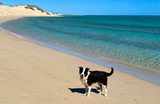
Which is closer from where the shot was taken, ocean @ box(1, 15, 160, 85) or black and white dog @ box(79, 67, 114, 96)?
black and white dog @ box(79, 67, 114, 96)

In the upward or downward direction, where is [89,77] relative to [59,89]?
upward

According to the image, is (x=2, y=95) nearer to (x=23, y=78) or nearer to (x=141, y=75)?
(x=23, y=78)

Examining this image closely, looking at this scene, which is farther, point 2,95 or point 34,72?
point 34,72

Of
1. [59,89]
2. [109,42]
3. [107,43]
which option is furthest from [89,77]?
[109,42]

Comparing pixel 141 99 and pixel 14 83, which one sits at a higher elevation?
pixel 14 83

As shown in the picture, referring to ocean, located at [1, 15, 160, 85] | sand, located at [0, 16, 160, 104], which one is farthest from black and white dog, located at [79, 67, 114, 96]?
ocean, located at [1, 15, 160, 85]

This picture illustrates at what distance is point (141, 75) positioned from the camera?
8969 millimetres

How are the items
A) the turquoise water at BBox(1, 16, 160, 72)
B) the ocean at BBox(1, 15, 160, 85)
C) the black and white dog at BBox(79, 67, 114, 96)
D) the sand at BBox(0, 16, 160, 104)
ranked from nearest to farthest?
the sand at BBox(0, 16, 160, 104)
the black and white dog at BBox(79, 67, 114, 96)
the ocean at BBox(1, 15, 160, 85)
the turquoise water at BBox(1, 16, 160, 72)

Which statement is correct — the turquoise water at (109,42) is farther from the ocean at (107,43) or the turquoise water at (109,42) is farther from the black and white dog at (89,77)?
the black and white dog at (89,77)

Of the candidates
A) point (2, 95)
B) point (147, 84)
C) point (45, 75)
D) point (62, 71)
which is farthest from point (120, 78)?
point (2, 95)

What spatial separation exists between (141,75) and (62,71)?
3.99m

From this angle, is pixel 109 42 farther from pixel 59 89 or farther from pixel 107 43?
pixel 59 89

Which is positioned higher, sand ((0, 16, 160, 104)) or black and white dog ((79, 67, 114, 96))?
black and white dog ((79, 67, 114, 96))

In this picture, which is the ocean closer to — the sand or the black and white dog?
the sand
